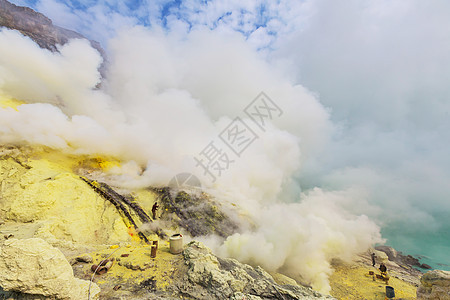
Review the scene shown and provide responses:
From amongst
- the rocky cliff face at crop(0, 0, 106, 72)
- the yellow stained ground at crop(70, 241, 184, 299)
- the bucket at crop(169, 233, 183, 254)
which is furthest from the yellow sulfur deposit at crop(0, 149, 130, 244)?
the rocky cliff face at crop(0, 0, 106, 72)

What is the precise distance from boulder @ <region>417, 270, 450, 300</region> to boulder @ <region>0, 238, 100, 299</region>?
1448 centimetres

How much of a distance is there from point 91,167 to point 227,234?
61.4 feet

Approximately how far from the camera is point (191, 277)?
29.3ft

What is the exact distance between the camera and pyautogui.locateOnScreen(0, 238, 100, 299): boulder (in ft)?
19.2

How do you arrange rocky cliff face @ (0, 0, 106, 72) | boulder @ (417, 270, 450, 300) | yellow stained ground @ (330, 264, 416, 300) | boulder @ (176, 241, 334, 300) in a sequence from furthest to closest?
rocky cliff face @ (0, 0, 106, 72) → yellow stained ground @ (330, 264, 416, 300) → boulder @ (176, 241, 334, 300) → boulder @ (417, 270, 450, 300)

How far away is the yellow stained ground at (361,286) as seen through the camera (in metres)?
16.2

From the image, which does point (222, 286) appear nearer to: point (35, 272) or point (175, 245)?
point (175, 245)

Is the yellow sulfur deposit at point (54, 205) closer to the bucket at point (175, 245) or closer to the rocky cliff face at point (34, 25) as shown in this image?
the bucket at point (175, 245)

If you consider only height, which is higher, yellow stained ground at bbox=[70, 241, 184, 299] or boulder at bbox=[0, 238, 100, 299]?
yellow stained ground at bbox=[70, 241, 184, 299]

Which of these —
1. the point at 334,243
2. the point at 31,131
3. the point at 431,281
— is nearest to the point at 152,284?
the point at 431,281

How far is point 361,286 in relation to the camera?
18047 millimetres

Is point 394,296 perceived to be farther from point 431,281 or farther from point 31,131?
point 31,131

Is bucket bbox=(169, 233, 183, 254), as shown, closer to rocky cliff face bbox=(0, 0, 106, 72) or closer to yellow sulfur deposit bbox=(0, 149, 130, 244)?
yellow sulfur deposit bbox=(0, 149, 130, 244)

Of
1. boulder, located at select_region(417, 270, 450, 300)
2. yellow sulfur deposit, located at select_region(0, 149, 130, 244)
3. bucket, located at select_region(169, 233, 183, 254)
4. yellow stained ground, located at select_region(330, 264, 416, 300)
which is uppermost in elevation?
yellow stained ground, located at select_region(330, 264, 416, 300)
